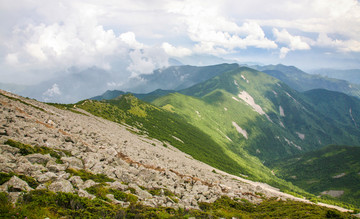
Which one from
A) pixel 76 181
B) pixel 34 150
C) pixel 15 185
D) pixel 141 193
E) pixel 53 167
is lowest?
pixel 141 193

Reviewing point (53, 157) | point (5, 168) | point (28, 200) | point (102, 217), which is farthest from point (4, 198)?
point (53, 157)

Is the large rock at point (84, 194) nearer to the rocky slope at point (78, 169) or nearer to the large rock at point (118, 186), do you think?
the rocky slope at point (78, 169)

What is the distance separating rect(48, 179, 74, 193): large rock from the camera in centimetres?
2186

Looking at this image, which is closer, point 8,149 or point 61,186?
point 61,186

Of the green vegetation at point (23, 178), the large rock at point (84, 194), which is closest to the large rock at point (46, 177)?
the green vegetation at point (23, 178)

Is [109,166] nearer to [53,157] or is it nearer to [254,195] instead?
[53,157]

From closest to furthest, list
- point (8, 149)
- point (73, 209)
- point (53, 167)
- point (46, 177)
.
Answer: point (73, 209), point (46, 177), point (53, 167), point (8, 149)

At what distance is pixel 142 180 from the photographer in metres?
34.5

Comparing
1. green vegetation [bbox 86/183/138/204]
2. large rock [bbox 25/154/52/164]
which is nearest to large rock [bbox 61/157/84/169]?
large rock [bbox 25/154/52/164]

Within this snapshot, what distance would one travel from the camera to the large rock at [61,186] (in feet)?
71.7

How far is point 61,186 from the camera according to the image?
2211cm

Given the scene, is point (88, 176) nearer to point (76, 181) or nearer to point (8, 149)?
point (76, 181)

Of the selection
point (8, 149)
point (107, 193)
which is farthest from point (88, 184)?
point (8, 149)

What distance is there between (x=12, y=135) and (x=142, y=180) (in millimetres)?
21067
